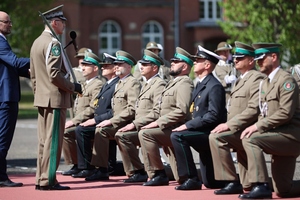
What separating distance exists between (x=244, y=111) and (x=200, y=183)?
1.30 meters

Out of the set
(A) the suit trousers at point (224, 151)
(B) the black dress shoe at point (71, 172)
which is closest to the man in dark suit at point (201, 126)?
(A) the suit trousers at point (224, 151)

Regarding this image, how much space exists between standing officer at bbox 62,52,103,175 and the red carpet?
1479 millimetres

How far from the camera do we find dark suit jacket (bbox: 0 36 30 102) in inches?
462

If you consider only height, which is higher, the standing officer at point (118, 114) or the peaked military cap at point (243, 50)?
the peaked military cap at point (243, 50)

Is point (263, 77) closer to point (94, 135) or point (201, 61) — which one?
point (201, 61)

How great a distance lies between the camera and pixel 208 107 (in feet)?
36.1

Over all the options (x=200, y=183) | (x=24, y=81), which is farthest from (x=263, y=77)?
(x=24, y=81)

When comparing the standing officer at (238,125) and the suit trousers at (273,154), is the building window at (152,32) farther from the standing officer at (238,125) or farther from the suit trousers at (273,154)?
the suit trousers at (273,154)

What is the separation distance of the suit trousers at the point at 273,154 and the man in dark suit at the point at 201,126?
0.97 meters

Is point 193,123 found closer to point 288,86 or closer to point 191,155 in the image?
point 191,155

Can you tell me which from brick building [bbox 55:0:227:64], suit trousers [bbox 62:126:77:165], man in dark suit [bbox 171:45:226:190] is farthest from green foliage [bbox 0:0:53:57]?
man in dark suit [bbox 171:45:226:190]

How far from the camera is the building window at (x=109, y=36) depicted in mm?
59125

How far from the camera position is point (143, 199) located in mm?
10328

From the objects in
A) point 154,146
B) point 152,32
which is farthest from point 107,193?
point 152,32
